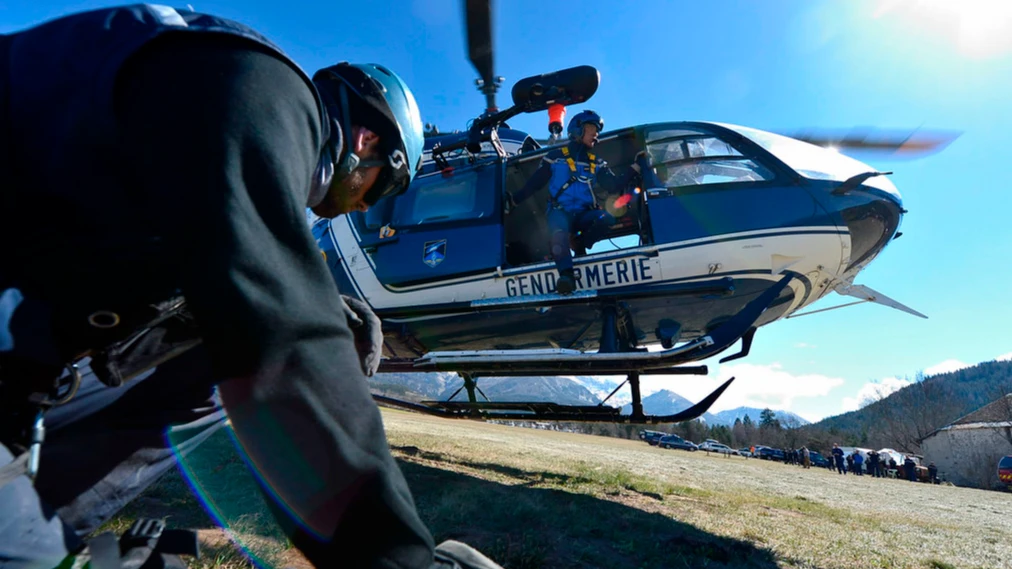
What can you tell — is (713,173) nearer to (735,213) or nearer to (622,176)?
(735,213)

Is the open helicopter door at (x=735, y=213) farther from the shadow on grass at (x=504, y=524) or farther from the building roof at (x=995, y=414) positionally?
the building roof at (x=995, y=414)

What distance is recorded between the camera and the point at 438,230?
5.71 m

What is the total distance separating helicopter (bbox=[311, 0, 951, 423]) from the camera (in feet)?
15.7

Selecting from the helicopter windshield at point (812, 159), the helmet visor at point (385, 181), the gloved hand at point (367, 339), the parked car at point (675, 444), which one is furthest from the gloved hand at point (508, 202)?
the parked car at point (675, 444)

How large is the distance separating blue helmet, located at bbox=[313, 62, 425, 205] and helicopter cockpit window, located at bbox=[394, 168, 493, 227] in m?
3.78

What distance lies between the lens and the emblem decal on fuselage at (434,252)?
5590mm

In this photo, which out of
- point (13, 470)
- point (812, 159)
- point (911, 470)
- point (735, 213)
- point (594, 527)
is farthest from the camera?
point (911, 470)

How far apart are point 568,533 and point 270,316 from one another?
3.20 m

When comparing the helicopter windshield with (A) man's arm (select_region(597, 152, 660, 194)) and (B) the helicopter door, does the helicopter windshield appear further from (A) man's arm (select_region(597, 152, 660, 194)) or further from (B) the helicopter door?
(B) the helicopter door

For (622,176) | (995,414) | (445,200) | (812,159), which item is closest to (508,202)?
(445,200)

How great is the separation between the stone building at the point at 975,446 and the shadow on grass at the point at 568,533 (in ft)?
121

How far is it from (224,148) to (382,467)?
51 cm

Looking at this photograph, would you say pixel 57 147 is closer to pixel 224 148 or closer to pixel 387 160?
pixel 224 148

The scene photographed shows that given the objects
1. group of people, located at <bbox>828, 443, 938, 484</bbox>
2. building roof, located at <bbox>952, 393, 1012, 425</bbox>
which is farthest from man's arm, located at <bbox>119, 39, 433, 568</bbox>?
building roof, located at <bbox>952, 393, 1012, 425</bbox>
